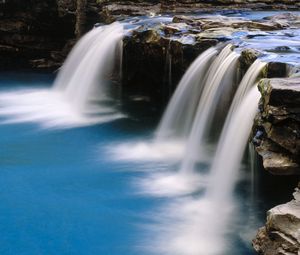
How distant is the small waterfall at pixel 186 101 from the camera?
9.91 metres

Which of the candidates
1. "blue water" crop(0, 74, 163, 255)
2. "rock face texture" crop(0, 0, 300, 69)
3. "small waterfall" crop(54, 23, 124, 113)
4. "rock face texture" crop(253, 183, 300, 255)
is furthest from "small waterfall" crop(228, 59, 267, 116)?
"rock face texture" crop(0, 0, 300, 69)

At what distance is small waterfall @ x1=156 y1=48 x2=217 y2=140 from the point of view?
32.5 feet

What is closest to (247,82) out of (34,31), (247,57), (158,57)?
(247,57)

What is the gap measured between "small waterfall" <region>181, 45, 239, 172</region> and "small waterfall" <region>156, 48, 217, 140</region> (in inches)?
16.5

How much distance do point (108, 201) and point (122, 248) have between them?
1.37 meters

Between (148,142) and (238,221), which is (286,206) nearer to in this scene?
(238,221)

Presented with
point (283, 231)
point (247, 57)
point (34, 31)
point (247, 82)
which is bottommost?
point (283, 231)

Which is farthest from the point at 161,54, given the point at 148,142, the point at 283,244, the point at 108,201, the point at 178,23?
the point at 283,244

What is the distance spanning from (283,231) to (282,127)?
128cm

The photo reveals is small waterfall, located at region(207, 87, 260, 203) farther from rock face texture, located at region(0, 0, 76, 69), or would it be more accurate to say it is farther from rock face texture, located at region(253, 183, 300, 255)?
rock face texture, located at region(0, 0, 76, 69)

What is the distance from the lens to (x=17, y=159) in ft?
30.9

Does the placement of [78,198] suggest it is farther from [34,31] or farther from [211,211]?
[34,31]

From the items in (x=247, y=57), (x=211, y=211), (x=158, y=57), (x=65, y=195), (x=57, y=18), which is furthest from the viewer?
(x=57, y=18)

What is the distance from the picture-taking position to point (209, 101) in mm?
9164
